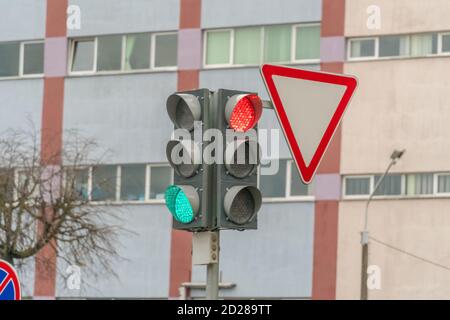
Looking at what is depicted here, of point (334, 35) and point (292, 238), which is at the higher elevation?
point (334, 35)

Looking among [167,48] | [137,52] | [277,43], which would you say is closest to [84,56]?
[137,52]

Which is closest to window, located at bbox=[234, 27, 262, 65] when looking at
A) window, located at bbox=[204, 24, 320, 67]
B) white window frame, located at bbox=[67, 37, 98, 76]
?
window, located at bbox=[204, 24, 320, 67]

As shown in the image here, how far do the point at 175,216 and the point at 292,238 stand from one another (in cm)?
2430

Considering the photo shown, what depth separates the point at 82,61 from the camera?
3722cm

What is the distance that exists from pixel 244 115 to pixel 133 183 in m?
26.3

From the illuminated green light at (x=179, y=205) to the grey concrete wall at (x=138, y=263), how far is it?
2542 cm

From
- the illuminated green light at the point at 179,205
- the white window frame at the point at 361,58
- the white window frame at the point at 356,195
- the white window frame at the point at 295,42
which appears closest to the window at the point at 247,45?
the white window frame at the point at 295,42

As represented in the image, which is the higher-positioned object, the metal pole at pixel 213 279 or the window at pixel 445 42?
the window at pixel 445 42

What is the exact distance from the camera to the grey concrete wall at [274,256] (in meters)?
34.3

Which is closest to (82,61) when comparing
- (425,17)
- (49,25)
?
(49,25)

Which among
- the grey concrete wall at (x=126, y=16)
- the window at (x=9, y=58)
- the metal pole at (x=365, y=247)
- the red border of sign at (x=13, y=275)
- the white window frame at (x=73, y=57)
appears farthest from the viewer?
the window at (x=9, y=58)

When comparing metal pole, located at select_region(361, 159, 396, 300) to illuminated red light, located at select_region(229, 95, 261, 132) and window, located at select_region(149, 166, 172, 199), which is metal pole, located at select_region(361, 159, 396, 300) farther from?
illuminated red light, located at select_region(229, 95, 261, 132)

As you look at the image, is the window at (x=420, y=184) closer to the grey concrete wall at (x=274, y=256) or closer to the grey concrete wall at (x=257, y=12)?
the grey concrete wall at (x=274, y=256)
